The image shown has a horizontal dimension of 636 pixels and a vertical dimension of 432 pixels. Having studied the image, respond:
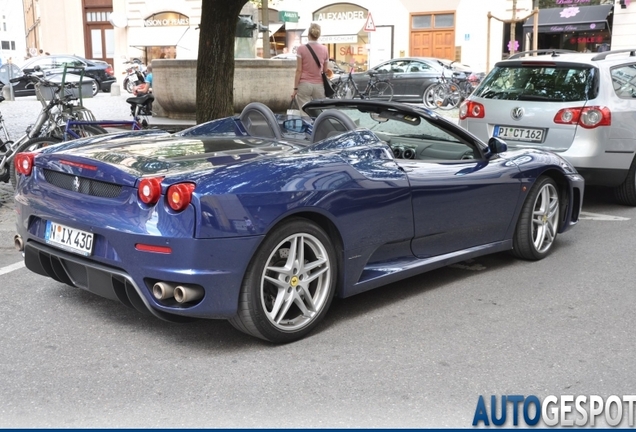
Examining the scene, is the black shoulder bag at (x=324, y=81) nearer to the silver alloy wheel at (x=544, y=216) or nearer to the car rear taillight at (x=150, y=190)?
the silver alloy wheel at (x=544, y=216)

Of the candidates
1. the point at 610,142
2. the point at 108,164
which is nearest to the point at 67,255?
the point at 108,164

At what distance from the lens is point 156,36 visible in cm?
4041

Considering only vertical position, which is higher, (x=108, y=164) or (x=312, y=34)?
(x=312, y=34)

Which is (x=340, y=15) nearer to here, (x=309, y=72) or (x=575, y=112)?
(x=309, y=72)

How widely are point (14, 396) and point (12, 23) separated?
9560 cm

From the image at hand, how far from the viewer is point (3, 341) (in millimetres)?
4188

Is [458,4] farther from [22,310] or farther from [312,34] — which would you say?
[22,310]

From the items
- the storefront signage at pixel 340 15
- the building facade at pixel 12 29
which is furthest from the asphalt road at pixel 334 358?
the building facade at pixel 12 29

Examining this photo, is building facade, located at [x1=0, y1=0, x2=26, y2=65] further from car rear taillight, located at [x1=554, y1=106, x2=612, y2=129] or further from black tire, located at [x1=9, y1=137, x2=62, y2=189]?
car rear taillight, located at [x1=554, y1=106, x2=612, y2=129]

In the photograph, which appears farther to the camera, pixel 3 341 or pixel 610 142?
pixel 610 142

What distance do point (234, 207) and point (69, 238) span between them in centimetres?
98

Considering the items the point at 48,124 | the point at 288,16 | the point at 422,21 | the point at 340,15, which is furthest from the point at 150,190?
the point at 340,15

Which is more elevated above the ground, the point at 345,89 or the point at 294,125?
the point at 294,125

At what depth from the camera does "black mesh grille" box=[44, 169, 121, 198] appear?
13.3 ft
